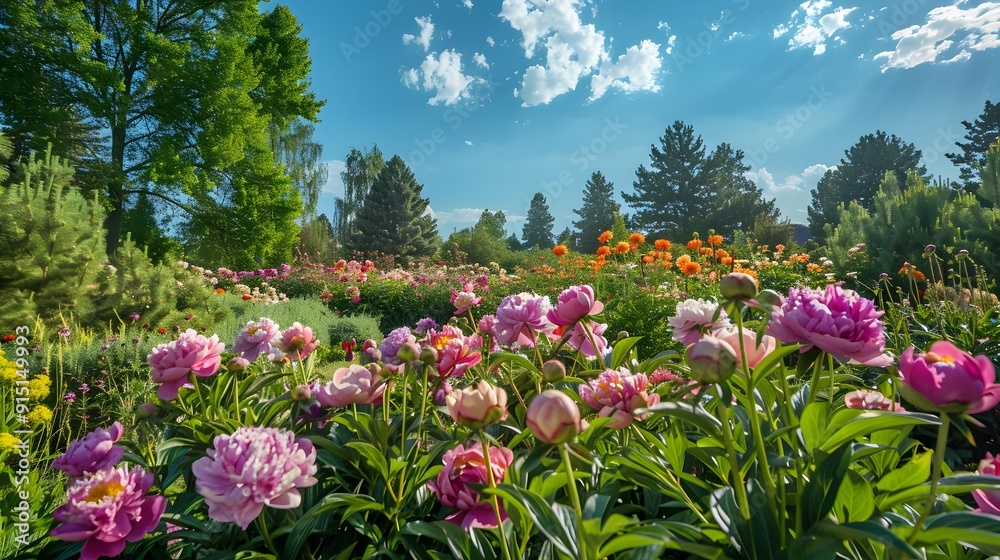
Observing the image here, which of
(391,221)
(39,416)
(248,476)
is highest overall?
(391,221)

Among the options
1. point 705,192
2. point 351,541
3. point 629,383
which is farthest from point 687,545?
point 705,192

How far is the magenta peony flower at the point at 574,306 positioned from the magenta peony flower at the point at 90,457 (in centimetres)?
93

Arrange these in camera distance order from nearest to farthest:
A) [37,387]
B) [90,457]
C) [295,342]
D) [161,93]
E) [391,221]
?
[90,457]
[295,342]
[37,387]
[161,93]
[391,221]

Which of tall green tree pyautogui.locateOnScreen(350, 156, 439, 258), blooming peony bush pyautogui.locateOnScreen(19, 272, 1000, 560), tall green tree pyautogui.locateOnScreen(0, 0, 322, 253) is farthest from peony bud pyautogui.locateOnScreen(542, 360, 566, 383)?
tall green tree pyautogui.locateOnScreen(350, 156, 439, 258)

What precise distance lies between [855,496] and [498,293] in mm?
7105

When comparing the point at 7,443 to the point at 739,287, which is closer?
the point at 739,287

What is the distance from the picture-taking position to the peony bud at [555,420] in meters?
0.53

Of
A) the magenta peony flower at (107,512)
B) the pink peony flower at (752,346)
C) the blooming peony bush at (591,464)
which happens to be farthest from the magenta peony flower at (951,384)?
the magenta peony flower at (107,512)

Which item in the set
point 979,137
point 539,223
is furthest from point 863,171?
point 539,223

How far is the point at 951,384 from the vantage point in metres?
0.51

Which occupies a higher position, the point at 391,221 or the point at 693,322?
the point at 391,221

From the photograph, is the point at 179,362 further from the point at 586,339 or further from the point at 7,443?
the point at 7,443

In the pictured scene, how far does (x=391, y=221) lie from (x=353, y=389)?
2327cm

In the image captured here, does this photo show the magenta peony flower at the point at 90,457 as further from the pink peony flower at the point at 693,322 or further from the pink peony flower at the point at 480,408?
the pink peony flower at the point at 693,322
